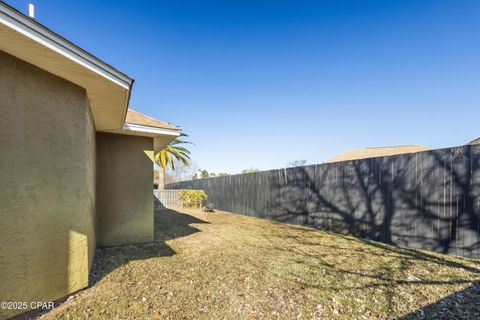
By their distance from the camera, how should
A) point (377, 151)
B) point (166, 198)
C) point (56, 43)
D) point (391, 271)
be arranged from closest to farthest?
point (56, 43) → point (391, 271) → point (166, 198) → point (377, 151)

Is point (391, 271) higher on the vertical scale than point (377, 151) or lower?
lower

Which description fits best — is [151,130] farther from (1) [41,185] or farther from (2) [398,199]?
(2) [398,199]

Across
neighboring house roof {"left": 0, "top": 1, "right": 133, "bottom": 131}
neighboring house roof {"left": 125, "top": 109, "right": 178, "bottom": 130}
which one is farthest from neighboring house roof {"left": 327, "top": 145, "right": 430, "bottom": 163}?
neighboring house roof {"left": 0, "top": 1, "right": 133, "bottom": 131}

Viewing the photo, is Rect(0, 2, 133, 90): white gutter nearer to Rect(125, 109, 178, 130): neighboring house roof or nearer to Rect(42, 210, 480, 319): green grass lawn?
Rect(125, 109, 178, 130): neighboring house roof

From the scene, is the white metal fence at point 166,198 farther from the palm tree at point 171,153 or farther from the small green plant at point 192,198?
the palm tree at point 171,153

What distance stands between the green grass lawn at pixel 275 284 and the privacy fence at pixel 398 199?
52 centimetres

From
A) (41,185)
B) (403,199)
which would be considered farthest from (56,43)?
(403,199)

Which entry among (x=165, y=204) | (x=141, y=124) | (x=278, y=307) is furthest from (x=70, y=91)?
(x=165, y=204)

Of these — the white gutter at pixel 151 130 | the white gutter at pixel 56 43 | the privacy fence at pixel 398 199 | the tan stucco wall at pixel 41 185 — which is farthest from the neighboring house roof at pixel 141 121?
the privacy fence at pixel 398 199

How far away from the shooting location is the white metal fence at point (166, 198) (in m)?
15.9

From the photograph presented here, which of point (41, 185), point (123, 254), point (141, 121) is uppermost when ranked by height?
point (141, 121)

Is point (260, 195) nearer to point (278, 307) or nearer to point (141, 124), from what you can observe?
point (141, 124)

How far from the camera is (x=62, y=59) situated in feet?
8.52

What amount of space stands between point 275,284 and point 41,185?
137 inches
